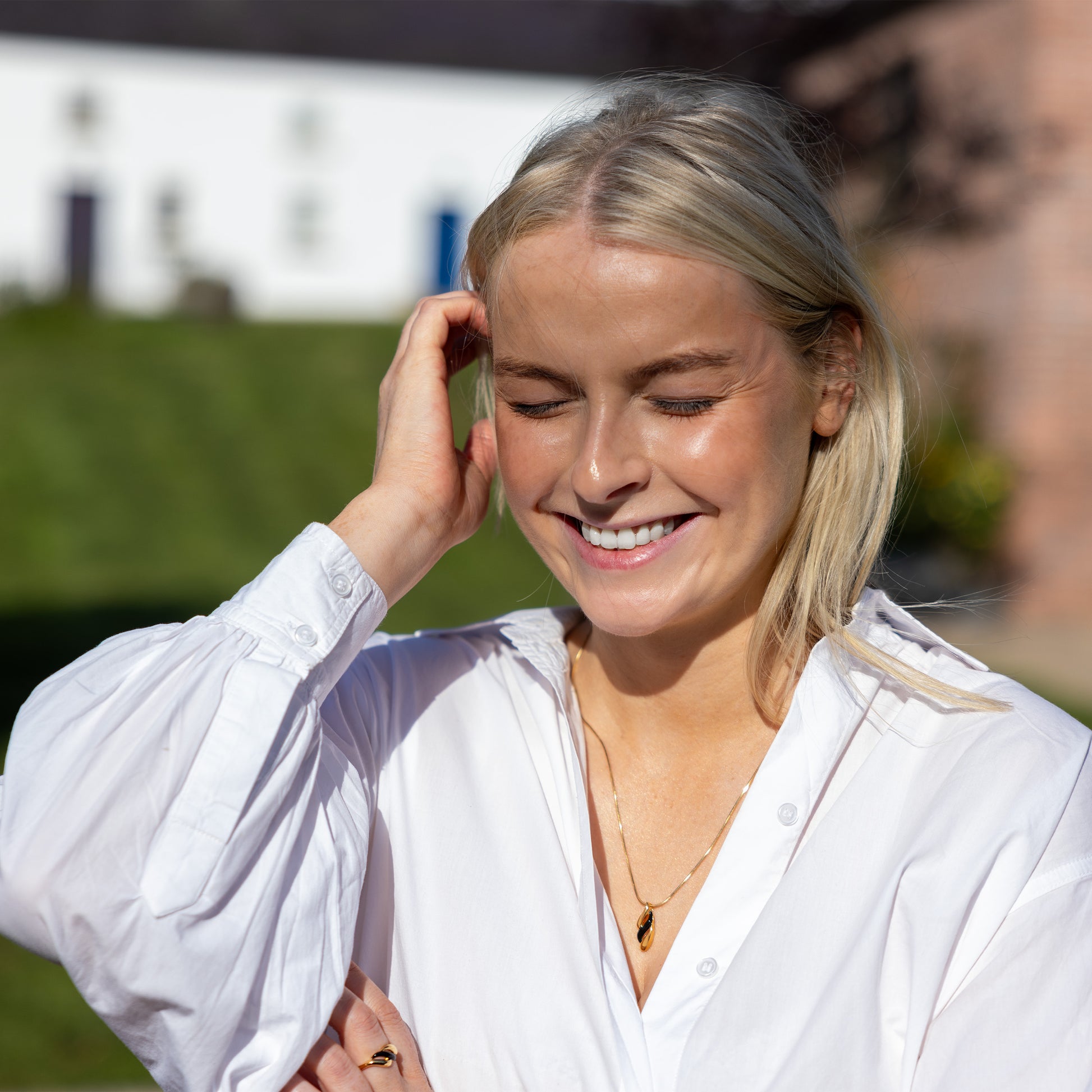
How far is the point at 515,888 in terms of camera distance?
6.08ft

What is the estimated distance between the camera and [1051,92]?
35.7 ft

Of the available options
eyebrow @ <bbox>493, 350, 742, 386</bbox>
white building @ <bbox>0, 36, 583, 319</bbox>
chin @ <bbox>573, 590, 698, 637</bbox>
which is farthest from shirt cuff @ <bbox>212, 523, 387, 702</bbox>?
white building @ <bbox>0, 36, 583, 319</bbox>

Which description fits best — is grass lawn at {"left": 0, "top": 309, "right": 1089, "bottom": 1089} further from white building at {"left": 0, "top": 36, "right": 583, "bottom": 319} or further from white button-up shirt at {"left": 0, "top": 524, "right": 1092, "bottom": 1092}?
white building at {"left": 0, "top": 36, "right": 583, "bottom": 319}

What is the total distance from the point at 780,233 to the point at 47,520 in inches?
452

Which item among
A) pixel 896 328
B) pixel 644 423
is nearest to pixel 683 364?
pixel 644 423

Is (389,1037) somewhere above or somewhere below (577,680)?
below

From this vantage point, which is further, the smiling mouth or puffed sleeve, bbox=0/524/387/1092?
the smiling mouth

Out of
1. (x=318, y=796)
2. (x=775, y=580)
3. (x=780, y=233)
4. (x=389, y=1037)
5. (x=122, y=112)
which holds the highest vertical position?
(x=780, y=233)

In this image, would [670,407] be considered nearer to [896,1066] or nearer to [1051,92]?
[896,1066]

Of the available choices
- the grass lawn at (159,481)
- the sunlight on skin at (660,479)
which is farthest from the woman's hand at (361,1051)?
the grass lawn at (159,481)

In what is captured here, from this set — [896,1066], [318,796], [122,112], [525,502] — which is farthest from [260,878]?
[122,112]

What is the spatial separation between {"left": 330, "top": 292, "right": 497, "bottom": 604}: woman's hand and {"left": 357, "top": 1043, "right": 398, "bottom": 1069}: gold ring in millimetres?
650

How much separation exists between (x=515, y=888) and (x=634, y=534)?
56 centimetres

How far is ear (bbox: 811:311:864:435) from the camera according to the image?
6.72ft
